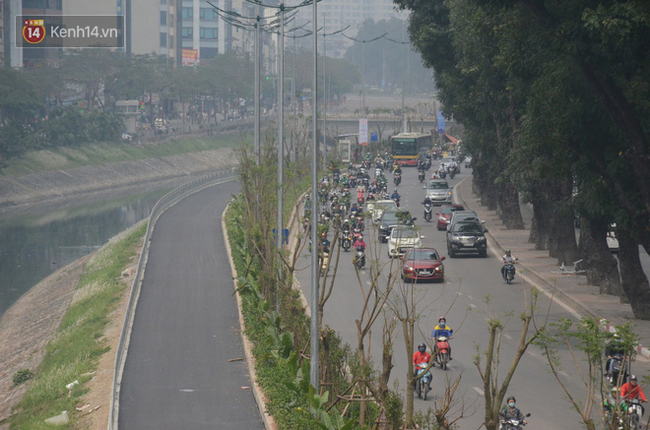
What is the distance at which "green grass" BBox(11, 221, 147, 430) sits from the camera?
26.3 meters

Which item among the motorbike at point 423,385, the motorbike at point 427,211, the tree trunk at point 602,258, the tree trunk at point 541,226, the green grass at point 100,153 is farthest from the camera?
the green grass at point 100,153

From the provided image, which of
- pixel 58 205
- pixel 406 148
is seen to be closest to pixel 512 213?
pixel 406 148

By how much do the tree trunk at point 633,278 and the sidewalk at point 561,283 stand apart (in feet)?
1.33

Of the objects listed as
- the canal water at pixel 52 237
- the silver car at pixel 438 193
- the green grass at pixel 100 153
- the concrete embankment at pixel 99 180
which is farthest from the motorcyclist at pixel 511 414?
the green grass at pixel 100 153

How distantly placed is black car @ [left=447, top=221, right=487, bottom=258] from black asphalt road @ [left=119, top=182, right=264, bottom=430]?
33.3 ft

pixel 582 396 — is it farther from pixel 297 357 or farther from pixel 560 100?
pixel 560 100

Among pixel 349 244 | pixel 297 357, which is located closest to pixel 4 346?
pixel 349 244

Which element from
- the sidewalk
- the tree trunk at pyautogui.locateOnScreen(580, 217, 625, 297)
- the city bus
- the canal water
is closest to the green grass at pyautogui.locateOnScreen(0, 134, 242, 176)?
the canal water

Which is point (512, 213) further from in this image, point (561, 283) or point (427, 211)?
point (561, 283)

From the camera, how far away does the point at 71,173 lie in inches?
3666

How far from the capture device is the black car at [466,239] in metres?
43.0

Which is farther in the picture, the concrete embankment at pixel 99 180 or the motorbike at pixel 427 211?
the concrete embankment at pixel 99 180

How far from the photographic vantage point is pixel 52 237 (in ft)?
225

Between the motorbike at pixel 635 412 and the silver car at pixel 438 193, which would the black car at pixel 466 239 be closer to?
the silver car at pixel 438 193
